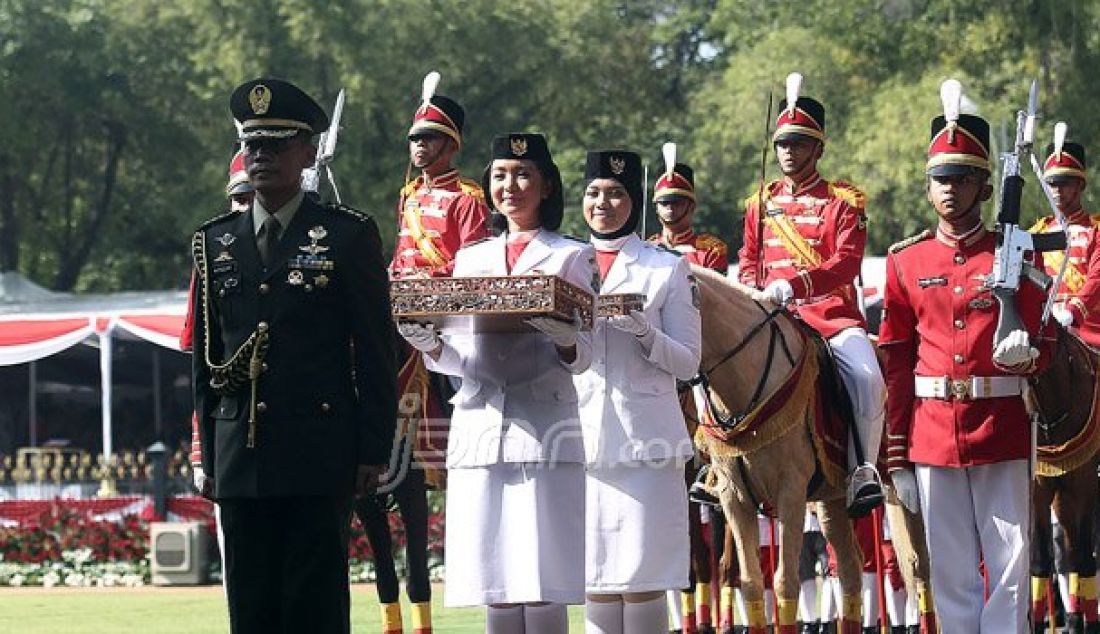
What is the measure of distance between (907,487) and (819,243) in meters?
2.59

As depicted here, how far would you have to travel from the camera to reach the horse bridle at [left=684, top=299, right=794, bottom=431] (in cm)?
1216

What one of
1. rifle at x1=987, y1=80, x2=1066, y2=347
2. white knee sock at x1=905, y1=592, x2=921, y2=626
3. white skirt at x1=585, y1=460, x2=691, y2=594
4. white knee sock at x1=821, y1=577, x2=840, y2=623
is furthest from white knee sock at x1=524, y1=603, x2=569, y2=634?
white knee sock at x1=821, y1=577, x2=840, y2=623

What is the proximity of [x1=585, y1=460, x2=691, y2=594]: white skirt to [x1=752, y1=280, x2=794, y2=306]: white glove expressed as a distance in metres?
2.02

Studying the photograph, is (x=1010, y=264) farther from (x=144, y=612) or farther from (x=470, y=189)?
(x=144, y=612)

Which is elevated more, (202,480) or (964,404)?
(964,404)

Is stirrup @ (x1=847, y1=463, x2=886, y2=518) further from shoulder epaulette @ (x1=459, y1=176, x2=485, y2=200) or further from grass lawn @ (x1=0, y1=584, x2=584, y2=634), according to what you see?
grass lawn @ (x1=0, y1=584, x2=584, y2=634)

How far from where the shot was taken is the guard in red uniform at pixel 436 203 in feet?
44.8

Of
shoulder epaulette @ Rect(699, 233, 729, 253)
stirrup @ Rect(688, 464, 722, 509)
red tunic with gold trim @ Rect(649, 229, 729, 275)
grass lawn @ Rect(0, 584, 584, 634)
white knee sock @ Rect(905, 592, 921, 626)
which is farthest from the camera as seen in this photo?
grass lawn @ Rect(0, 584, 584, 634)

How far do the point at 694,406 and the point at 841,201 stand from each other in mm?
1560

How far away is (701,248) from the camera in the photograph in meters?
15.3

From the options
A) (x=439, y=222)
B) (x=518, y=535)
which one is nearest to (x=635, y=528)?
(x=518, y=535)

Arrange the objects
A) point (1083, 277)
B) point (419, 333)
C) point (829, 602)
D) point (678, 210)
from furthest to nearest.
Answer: point (1083, 277) → point (829, 602) → point (678, 210) → point (419, 333)

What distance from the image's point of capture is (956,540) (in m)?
10.8

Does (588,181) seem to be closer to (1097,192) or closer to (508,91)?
(1097,192)
